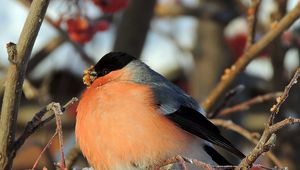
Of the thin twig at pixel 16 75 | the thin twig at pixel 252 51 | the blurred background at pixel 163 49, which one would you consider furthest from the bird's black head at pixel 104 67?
the thin twig at pixel 16 75

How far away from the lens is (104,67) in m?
2.28

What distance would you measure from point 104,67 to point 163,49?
2.76m

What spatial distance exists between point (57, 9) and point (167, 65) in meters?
2.29

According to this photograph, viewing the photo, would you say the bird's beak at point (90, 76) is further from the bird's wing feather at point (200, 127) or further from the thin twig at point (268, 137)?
the thin twig at point (268, 137)

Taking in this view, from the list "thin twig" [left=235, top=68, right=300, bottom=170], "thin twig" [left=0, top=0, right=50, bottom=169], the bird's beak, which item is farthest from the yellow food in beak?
"thin twig" [left=235, top=68, right=300, bottom=170]

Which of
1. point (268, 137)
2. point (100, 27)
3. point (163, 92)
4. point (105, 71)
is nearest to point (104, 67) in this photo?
point (105, 71)

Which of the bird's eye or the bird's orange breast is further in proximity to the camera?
the bird's eye

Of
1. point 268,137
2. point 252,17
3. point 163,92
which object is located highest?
point 252,17

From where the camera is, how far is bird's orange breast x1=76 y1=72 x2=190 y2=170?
77.2 inches

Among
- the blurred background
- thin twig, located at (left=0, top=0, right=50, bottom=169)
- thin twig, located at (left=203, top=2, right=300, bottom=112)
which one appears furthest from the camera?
the blurred background

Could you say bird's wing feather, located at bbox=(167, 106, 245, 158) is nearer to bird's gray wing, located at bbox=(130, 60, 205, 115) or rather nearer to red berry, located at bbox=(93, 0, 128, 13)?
bird's gray wing, located at bbox=(130, 60, 205, 115)

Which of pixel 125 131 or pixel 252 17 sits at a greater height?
pixel 252 17

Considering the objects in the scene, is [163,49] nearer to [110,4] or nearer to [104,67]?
[110,4]

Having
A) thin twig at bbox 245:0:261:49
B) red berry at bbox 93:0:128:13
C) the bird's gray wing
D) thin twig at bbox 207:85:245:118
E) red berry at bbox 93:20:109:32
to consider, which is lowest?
thin twig at bbox 207:85:245:118
